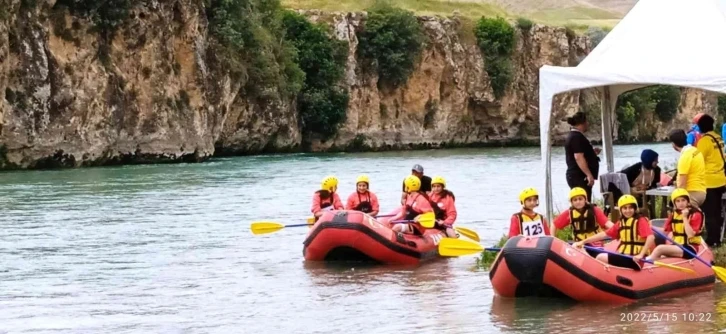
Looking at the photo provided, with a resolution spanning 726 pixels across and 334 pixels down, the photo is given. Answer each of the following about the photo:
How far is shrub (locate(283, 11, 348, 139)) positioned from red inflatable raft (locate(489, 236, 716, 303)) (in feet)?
196

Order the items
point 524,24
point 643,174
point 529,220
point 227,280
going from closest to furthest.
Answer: point 529,220 → point 643,174 → point 227,280 → point 524,24

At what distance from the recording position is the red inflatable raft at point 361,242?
66.9 ft

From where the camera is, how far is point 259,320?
53.1ft

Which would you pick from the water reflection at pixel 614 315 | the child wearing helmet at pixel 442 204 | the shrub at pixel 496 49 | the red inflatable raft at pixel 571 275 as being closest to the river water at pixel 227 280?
the water reflection at pixel 614 315

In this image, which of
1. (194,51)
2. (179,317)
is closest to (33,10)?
(194,51)

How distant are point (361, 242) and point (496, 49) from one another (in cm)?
7015

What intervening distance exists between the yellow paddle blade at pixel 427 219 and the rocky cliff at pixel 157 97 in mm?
31932

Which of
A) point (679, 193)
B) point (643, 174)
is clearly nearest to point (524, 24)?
point (643, 174)

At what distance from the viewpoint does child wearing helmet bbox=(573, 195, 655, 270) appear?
1581cm

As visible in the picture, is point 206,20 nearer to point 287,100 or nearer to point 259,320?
point 287,100

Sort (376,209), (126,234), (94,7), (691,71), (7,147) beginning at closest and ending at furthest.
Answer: (691,71) → (376,209) → (126,234) → (7,147) → (94,7)

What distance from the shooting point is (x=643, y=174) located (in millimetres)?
19469

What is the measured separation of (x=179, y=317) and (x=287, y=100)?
55532 mm

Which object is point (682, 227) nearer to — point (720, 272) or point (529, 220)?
point (720, 272)
